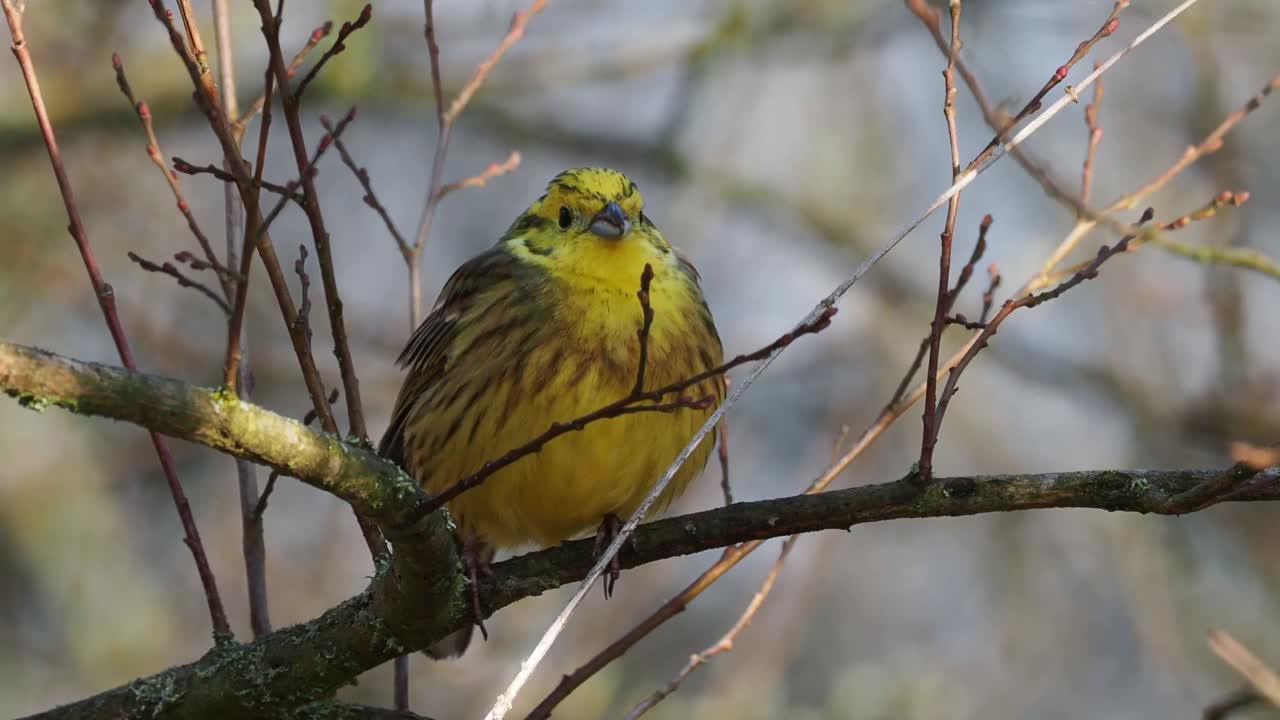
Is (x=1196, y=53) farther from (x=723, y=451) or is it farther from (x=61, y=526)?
(x=61, y=526)

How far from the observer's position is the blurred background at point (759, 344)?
741 cm

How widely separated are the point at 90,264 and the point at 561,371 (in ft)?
4.58

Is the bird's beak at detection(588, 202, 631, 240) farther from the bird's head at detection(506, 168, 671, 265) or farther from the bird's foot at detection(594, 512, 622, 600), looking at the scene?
the bird's foot at detection(594, 512, 622, 600)

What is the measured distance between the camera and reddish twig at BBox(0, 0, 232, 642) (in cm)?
286

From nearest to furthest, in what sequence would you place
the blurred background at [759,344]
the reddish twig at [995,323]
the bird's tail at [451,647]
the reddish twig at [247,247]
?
the reddish twig at [247,247], the reddish twig at [995,323], the bird's tail at [451,647], the blurred background at [759,344]

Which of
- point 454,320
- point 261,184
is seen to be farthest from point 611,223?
point 261,184

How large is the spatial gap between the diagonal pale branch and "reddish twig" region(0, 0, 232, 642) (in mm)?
166

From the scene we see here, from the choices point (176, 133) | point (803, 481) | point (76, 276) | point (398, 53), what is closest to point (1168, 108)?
point (803, 481)

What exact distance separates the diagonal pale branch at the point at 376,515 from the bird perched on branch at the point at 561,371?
12.5 inches

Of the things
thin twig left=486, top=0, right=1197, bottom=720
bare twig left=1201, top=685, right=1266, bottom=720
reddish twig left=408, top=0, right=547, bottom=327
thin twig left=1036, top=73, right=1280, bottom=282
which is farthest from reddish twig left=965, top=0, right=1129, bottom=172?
reddish twig left=408, top=0, right=547, bottom=327

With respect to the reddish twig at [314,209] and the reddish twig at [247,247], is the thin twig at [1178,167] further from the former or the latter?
the reddish twig at [247,247]

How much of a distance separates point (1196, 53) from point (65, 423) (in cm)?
718

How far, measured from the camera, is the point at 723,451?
13.4ft

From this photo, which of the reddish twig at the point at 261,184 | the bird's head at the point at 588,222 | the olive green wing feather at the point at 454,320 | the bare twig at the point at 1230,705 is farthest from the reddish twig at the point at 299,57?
the bare twig at the point at 1230,705
